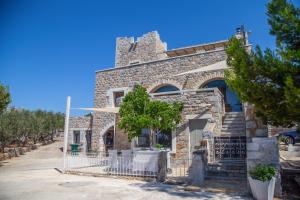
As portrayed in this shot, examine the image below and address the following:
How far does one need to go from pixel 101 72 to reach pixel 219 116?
33.2ft

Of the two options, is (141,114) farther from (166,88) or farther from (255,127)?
(166,88)

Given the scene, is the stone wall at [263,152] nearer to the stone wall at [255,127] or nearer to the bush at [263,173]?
the bush at [263,173]

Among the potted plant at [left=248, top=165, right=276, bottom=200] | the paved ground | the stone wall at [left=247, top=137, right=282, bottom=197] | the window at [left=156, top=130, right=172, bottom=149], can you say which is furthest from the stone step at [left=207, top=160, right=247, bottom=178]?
the window at [left=156, top=130, right=172, bottom=149]

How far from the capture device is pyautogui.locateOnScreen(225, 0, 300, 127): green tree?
5.48 meters

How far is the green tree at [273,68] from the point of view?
216 inches

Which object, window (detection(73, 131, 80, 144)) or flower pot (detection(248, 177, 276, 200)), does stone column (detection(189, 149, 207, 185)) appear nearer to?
flower pot (detection(248, 177, 276, 200))

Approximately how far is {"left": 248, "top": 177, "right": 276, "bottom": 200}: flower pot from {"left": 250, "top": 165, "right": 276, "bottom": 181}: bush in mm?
76

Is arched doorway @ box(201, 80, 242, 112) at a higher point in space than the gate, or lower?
higher

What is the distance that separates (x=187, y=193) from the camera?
6.57 meters

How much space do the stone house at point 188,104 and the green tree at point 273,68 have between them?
1.05 metres

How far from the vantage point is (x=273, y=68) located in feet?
18.1

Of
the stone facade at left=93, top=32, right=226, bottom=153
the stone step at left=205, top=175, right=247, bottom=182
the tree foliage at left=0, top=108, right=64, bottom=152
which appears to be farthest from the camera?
the tree foliage at left=0, top=108, right=64, bottom=152

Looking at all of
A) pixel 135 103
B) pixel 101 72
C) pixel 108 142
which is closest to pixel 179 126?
pixel 135 103

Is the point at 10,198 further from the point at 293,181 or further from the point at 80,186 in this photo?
the point at 293,181
